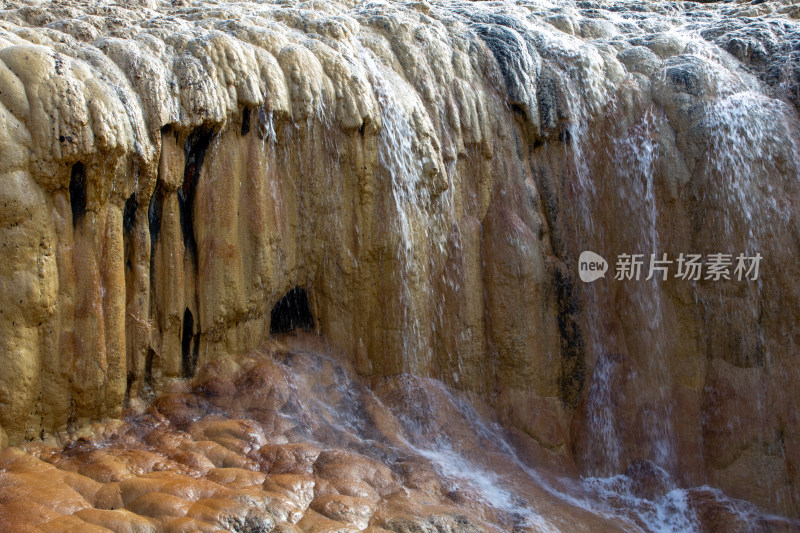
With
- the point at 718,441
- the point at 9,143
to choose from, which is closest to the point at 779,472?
the point at 718,441

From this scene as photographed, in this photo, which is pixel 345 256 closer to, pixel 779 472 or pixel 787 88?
pixel 779 472

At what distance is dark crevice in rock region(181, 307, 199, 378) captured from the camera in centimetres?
586

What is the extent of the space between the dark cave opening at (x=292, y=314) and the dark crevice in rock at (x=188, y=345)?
74 cm

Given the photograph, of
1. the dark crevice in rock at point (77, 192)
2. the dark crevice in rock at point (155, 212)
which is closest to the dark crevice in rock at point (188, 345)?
the dark crevice in rock at point (155, 212)

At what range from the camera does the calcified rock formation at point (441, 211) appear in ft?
17.3

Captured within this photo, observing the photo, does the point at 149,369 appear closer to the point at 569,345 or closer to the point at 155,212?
the point at 155,212

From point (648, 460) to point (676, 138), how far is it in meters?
3.09

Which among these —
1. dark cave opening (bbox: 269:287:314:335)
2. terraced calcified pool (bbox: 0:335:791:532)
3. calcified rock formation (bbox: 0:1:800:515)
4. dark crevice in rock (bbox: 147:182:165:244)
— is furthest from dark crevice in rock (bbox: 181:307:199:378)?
dark cave opening (bbox: 269:287:314:335)

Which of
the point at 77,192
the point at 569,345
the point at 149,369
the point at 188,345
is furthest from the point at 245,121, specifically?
the point at 569,345

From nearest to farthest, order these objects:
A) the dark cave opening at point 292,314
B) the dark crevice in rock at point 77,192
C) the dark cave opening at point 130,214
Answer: the dark crevice in rock at point 77,192 < the dark cave opening at point 130,214 < the dark cave opening at point 292,314

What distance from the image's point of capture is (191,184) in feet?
19.2

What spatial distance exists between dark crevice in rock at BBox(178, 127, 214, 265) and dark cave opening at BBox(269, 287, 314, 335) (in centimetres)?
92

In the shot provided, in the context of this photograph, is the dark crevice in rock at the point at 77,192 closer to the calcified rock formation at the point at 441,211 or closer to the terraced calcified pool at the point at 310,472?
the calcified rock formation at the point at 441,211

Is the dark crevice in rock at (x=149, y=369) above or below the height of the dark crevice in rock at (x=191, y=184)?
below
